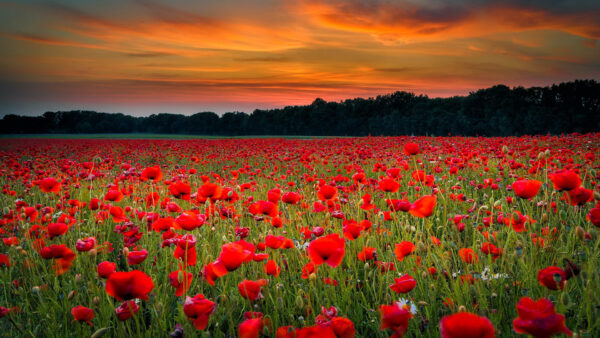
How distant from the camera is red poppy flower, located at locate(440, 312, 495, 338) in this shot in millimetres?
793

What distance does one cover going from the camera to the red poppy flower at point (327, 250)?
1381mm

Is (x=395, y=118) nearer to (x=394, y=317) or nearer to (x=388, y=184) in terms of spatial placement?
(x=388, y=184)

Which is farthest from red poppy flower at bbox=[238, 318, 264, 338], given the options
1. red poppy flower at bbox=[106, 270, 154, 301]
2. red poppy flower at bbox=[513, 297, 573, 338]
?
red poppy flower at bbox=[513, 297, 573, 338]

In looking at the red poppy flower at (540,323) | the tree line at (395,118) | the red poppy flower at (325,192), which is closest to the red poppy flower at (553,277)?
the red poppy flower at (540,323)

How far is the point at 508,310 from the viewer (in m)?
1.77

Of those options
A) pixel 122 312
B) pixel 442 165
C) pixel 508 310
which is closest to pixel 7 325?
pixel 122 312

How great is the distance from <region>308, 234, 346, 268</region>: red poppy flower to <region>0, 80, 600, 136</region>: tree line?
36.1m

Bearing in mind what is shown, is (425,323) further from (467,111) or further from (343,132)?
(343,132)

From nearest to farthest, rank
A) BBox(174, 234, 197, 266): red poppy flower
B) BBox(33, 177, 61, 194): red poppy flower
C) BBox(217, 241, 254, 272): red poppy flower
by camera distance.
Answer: BBox(217, 241, 254, 272): red poppy flower, BBox(174, 234, 197, 266): red poppy flower, BBox(33, 177, 61, 194): red poppy flower

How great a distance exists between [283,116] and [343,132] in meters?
15.6

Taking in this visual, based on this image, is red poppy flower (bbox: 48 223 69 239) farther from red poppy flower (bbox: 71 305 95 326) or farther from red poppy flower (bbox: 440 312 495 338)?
red poppy flower (bbox: 440 312 495 338)

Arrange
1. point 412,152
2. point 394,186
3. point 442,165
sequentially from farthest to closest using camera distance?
point 442,165, point 412,152, point 394,186

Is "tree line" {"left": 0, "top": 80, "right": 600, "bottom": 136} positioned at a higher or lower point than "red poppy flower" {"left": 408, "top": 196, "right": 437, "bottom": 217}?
higher

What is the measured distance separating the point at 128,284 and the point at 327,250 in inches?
29.2
